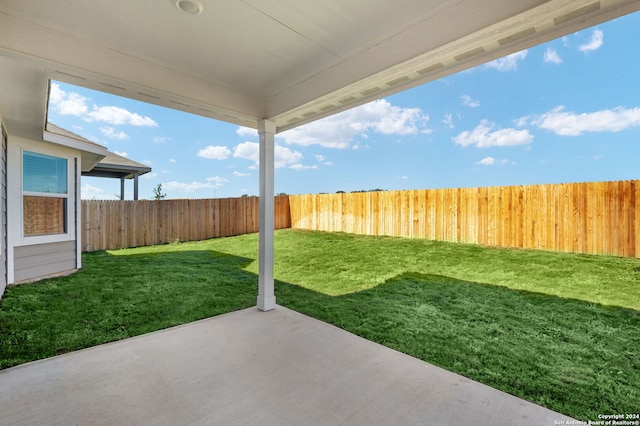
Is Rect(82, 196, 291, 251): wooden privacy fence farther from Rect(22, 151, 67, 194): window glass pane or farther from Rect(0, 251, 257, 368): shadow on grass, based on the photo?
Rect(22, 151, 67, 194): window glass pane

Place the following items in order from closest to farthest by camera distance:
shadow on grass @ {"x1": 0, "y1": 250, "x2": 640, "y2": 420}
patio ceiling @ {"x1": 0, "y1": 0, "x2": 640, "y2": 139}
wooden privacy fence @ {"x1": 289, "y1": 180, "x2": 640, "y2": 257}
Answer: patio ceiling @ {"x1": 0, "y1": 0, "x2": 640, "y2": 139} → shadow on grass @ {"x1": 0, "y1": 250, "x2": 640, "y2": 420} → wooden privacy fence @ {"x1": 289, "y1": 180, "x2": 640, "y2": 257}

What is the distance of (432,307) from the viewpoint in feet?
12.5

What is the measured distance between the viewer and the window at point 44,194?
4629mm

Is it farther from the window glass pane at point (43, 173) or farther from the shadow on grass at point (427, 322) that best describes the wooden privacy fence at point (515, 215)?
the window glass pane at point (43, 173)

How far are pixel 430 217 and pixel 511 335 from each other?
5.23 m

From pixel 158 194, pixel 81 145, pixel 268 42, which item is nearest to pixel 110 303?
pixel 81 145

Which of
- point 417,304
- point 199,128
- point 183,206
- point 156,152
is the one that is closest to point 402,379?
point 417,304

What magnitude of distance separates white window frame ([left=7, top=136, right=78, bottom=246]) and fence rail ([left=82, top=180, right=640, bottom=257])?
298 centimetres

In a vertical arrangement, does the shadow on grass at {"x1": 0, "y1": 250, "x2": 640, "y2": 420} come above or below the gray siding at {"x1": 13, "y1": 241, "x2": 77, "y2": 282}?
below

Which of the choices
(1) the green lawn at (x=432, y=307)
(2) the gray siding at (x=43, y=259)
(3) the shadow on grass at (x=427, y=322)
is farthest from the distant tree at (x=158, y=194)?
(3) the shadow on grass at (x=427, y=322)

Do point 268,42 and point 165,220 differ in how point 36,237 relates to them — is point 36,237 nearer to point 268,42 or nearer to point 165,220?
point 165,220

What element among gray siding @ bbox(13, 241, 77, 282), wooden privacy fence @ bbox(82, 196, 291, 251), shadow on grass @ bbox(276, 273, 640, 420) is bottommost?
shadow on grass @ bbox(276, 273, 640, 420)

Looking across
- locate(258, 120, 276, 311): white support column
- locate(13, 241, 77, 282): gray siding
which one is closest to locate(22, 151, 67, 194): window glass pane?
locate(13, 241, 77, 282): gray siding

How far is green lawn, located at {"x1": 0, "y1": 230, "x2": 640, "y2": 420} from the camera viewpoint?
2315 mm
